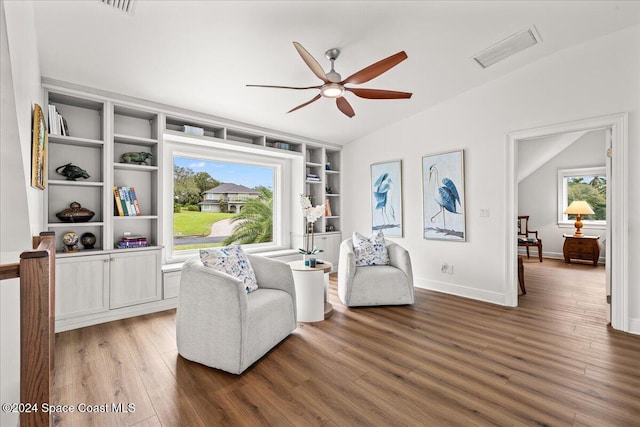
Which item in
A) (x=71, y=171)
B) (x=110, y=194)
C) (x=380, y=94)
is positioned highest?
(x=380, y=94)

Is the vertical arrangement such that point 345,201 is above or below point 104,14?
below

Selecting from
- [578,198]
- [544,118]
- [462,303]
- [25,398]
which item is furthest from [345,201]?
[578,198]

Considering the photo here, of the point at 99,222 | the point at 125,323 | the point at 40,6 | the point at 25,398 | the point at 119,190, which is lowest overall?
the point at 125,323

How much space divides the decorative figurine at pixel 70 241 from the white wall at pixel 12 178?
1345mm

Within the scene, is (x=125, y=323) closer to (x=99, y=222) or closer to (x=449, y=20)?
(x=99, y=222)

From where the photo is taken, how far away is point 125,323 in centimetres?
308

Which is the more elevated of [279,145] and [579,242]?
[279,145]

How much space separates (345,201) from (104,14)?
4.11 metres

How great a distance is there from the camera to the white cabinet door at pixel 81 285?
2840mm

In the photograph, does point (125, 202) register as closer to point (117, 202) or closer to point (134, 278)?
point (117, 202)

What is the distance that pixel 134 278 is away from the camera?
10.7 feet

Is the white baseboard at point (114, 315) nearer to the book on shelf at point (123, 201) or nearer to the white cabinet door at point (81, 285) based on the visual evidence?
the white cabinet door at point (81, 285)

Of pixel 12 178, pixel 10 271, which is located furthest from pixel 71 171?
pixel 10 271

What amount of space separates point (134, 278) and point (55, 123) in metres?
1.67
